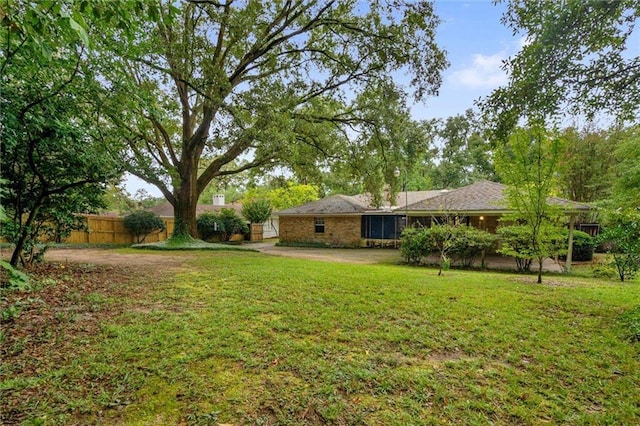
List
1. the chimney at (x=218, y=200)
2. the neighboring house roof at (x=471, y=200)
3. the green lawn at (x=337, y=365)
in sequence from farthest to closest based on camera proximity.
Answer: the chimney at (x=218, y=200)
the neighboring house roof at (x=471, y=200)
the green lawn at (x=337, y=365)

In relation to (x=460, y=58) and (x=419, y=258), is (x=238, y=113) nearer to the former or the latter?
(x=460, y=58)

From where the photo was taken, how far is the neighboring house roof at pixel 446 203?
13.6 meters

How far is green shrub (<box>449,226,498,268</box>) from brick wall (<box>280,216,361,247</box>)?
8469 mm

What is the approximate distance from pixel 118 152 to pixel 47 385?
5691 millimetres

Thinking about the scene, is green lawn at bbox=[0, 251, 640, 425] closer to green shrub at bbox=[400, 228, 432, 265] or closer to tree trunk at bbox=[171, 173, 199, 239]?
green shrub at bbox=[400, 228, 432, 265]

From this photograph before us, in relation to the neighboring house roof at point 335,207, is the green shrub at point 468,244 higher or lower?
lower

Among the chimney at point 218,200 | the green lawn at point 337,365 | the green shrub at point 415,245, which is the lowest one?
the green lawn at point 337,365

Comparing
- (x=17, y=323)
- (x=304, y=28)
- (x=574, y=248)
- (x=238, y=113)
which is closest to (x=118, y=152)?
(x=17, y=323)

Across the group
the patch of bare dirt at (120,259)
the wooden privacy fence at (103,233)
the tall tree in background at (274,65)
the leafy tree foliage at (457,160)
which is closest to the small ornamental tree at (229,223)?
the wooden privacy fence at (103,233)

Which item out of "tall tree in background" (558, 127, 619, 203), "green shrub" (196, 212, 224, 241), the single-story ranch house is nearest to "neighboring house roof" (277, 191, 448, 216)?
the single-story ranch house

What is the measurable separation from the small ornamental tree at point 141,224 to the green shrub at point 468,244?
1749 centimetres

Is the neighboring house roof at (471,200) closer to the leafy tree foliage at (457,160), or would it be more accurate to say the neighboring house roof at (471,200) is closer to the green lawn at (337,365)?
the green lawn at (337,365)

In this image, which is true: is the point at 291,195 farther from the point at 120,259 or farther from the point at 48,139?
the point at 48,139

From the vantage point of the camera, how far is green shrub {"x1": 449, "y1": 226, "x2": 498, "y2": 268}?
11.6 metres
